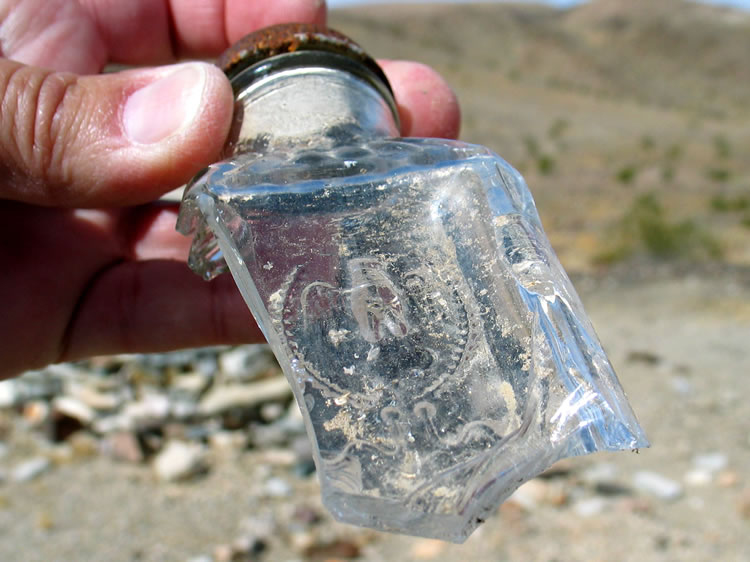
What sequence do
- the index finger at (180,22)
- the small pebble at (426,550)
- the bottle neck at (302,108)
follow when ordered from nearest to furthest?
the bottle neck at (302,108) < the index finger at (180,22) < the small pebble at (426,550)

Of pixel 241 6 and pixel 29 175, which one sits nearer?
pixel 29 175

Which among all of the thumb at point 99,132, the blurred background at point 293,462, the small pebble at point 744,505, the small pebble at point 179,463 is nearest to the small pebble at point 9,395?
the blurred background at point 293,462

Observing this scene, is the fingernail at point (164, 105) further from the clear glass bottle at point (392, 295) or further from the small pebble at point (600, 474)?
the small pebble at point (600, 474)

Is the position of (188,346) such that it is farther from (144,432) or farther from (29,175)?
(144,432)

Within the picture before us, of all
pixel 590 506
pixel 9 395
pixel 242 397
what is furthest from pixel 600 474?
pixel 9 395

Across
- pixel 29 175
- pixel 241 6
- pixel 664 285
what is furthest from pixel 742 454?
pixel 29 175

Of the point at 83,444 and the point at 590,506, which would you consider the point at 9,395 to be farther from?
the point at 590,506
